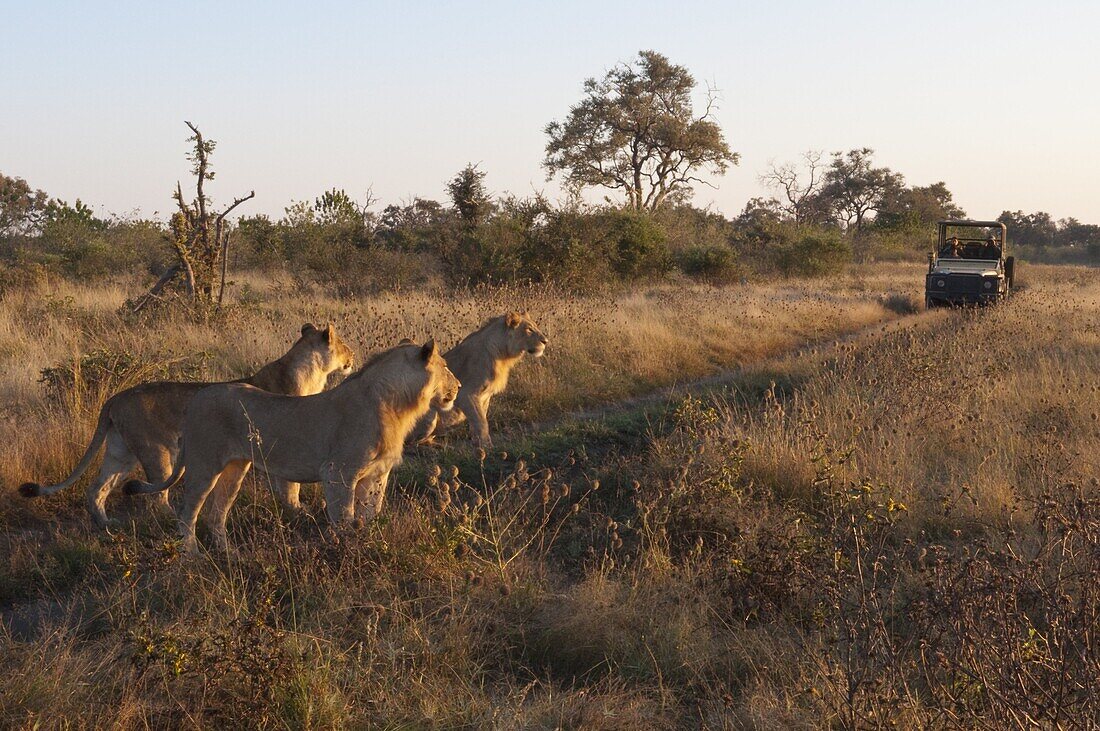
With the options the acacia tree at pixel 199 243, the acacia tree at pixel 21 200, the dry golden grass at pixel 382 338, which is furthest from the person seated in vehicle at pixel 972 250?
the acacia tree at pixel 21 200

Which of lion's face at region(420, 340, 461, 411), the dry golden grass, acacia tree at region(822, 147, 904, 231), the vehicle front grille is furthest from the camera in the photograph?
acacia tree at region(822, 147, 904, 231)

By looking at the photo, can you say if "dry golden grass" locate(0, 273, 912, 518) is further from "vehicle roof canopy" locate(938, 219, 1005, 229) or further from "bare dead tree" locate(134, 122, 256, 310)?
"vehicle roof canopy" locate(938, 219, 1005, 229)

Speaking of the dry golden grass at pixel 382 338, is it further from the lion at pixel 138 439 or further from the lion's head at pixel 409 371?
the lion's head at pixel 409 371

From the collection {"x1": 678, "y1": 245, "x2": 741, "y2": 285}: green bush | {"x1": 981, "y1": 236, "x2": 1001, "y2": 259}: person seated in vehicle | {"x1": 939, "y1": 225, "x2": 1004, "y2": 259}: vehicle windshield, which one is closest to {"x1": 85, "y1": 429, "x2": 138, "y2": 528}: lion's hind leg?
{"x1": 939, "y1": 225, "x2": 1004, "y2": 259}: vehicle windshield

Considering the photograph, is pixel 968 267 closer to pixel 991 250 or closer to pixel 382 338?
pixel 991 250

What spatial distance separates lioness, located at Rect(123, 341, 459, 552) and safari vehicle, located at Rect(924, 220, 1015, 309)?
59.9ft

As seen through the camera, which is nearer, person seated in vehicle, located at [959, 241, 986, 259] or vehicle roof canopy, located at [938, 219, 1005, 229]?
vehicle roof canopy, located at [938, 219, 1005, 229]

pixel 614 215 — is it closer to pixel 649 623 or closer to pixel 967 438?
pixel 967 438

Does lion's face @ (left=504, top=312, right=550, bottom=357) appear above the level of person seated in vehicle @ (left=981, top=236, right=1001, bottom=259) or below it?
below

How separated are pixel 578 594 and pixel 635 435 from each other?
4371 millimetres

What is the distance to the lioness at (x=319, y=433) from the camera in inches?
225

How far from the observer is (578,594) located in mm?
5008

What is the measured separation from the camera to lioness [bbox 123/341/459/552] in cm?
572

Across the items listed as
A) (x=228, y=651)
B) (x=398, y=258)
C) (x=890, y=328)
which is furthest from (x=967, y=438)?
(x=398, y=258)
